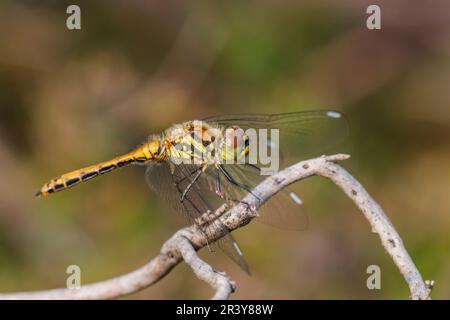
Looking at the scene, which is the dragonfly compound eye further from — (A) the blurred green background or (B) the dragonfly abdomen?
(A) the blurred green background

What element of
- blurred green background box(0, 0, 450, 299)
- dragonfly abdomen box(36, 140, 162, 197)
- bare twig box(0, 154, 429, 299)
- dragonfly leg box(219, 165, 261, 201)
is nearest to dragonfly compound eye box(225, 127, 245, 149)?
dragonfly leg box(219, 165, 261, 201)

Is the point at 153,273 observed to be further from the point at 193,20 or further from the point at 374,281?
the point at 193,20

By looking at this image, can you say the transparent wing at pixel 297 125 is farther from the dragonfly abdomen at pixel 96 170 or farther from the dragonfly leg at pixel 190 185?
the dragonfly abdomen at pixel 96 170

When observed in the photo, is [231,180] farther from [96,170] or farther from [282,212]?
[96,170]

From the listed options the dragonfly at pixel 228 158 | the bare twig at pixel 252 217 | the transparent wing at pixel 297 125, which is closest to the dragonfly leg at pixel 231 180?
the dragonfly at pixel 228 158

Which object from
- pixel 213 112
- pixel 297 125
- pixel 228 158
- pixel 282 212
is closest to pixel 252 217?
pixel 282 212

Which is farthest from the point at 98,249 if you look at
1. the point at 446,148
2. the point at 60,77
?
the point at 446,148
